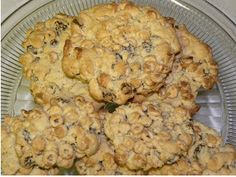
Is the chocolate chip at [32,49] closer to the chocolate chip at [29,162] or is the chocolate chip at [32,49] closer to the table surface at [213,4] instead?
the table surface at [213,4]

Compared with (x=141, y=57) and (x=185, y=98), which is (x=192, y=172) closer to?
(x=185, y=98)

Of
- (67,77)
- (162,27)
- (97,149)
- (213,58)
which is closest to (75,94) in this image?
(67,77)

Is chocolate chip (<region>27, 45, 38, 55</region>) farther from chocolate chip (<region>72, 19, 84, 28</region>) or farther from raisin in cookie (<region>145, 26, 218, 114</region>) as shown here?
raisin in cookie (<region>145, 26, 218, 114</region>)

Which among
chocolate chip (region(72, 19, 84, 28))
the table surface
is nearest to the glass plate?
the table surface

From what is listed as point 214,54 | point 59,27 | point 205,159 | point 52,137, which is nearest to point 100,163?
point 52,137

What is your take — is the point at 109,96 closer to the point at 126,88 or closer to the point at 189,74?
the point at 126,88

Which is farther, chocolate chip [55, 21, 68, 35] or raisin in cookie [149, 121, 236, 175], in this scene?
chocolate chip [55, 21, 68, 35]

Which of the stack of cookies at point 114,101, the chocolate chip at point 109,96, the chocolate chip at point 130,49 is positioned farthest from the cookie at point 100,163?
the chocolate chip at point 130,49
